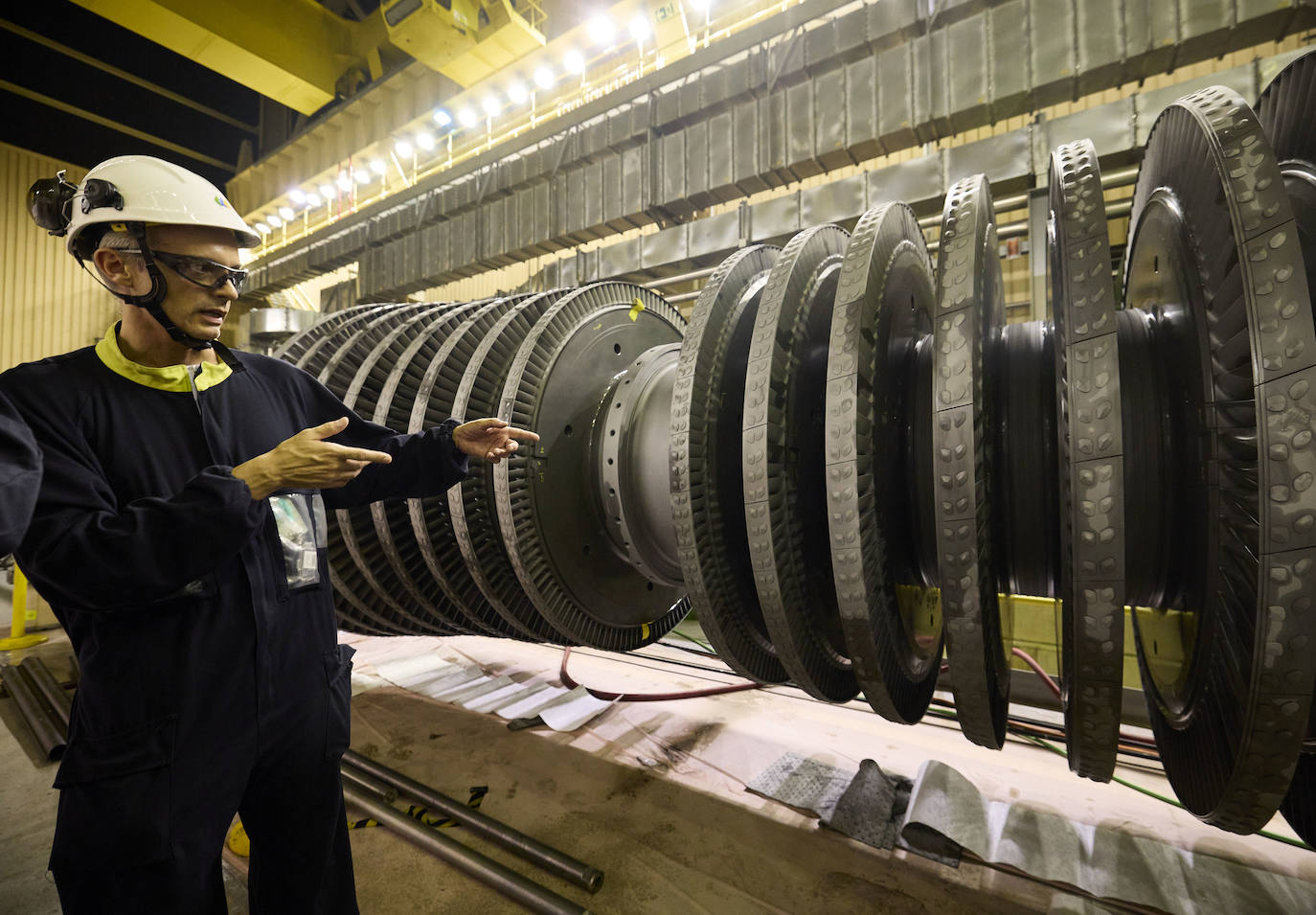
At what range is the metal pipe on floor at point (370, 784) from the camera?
1866 millimetres

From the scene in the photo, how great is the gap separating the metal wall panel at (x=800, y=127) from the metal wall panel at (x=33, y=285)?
8502mm

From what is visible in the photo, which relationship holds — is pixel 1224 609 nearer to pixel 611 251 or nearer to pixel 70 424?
pixel 70 424

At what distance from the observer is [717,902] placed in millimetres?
1453

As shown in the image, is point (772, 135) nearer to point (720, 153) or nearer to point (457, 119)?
point (720, 153)

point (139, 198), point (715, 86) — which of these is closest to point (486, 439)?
point (139, 198)

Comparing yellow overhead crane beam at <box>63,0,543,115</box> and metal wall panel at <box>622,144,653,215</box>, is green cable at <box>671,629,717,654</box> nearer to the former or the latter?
metal wall panel at <box>622,144,653,215</box>

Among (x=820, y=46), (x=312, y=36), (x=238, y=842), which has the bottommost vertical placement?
(x=238, y=842)

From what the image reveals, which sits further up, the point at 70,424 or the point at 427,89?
the point at 427,89

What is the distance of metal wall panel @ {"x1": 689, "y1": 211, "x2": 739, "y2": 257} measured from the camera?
387 centimetres

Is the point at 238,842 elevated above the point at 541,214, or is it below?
below

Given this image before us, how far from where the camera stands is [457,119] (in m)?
5.88

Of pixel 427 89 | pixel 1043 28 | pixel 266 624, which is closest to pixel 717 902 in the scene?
pixel 266 624

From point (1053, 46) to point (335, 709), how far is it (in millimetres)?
3803

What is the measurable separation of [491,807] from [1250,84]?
3837mm
